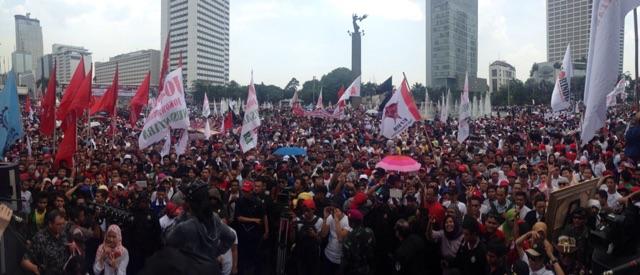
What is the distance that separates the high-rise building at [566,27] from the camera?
126 metres

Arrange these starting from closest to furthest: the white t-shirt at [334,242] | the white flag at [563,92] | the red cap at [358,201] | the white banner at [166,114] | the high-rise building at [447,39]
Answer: the white t-shirt at [334,242] < the red cap at [358,201] < the white banner at [166,114] < the white flag at [563,92] < the high-rise building at [447,39]

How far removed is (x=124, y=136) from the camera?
24266 mm

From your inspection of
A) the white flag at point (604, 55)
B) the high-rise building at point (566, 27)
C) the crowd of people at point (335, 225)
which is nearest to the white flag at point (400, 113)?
the crowd of people at point (335, 225)

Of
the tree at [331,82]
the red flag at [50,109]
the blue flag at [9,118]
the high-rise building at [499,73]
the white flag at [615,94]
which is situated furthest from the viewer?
the high-rise building at [499,73]

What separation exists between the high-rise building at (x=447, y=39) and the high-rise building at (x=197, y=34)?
55907mm

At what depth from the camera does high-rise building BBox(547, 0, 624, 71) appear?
4968 inches

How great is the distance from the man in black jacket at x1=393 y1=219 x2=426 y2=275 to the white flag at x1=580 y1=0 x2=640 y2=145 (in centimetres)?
329

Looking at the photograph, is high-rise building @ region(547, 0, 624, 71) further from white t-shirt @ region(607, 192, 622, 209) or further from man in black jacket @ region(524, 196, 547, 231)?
man in black jacket @ region(524, 196, 547, 231)

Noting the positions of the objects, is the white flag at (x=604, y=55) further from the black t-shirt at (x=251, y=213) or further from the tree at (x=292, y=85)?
the tree at (x=292, y=85)

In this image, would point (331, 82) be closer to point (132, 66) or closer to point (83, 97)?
point (132, 66)

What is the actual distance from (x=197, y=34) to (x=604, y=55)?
138 metres

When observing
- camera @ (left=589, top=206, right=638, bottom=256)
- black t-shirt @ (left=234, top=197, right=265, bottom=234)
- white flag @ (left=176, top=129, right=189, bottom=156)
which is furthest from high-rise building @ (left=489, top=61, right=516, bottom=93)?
camera @ (left=589, top=206, right=638, bottom=256)

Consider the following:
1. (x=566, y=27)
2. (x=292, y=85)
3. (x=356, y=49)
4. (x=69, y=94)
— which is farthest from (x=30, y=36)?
(x=69, y=94)

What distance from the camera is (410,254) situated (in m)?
5.61
